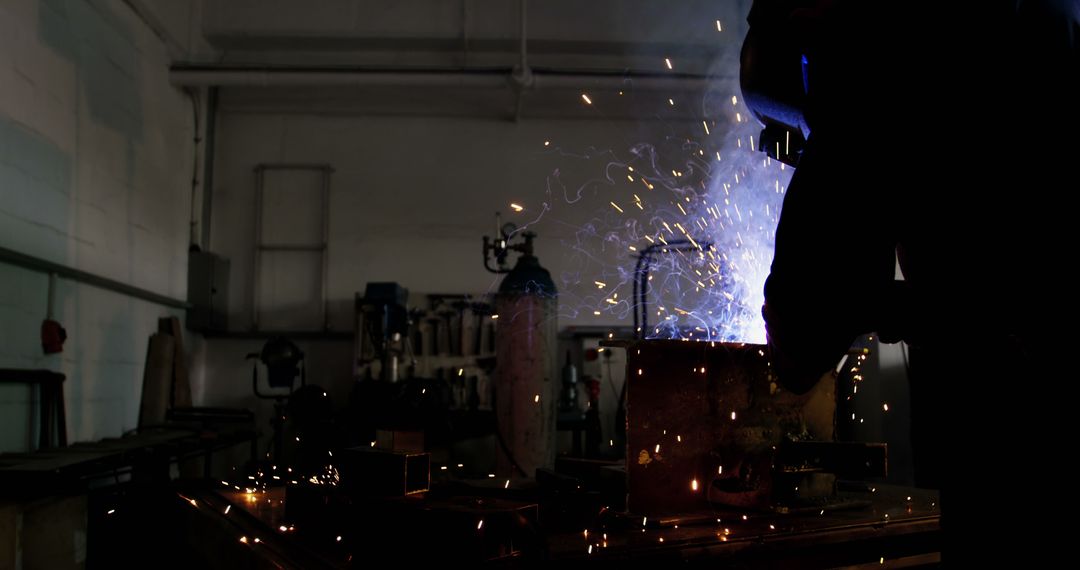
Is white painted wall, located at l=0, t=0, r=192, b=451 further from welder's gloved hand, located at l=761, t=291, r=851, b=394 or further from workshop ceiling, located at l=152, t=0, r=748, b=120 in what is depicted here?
welder's gloved hand, located at l=761, t=291, r=851, b=394

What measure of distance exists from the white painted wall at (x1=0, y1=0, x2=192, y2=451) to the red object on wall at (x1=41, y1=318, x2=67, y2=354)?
0.06 meters

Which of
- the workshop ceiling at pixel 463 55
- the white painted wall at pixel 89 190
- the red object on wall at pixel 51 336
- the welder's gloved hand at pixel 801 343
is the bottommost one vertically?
the welder's gloved hand at pixel 801 343

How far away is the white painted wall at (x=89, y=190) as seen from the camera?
14.9 ft

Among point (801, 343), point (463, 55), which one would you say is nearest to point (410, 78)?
point (463, 55)

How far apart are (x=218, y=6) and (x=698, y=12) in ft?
14.6

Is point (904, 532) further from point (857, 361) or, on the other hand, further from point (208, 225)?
point (208, 225)

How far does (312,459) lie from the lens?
8.45 feet

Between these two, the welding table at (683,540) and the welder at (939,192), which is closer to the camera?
the welder at (939,192)

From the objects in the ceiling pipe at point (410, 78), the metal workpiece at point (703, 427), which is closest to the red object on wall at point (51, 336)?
the ceiling pipe at point (410, 78)

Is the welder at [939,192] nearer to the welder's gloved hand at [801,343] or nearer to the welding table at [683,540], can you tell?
the welder's gloved hand at [801,343]

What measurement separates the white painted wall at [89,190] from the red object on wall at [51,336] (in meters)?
0.06

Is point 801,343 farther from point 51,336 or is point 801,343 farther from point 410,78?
point 410,78

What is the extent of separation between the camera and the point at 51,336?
4793 millimetres

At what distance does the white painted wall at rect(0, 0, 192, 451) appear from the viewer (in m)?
4.53
